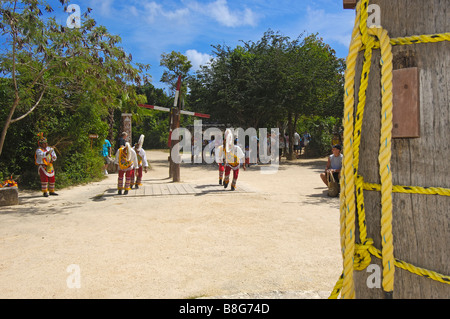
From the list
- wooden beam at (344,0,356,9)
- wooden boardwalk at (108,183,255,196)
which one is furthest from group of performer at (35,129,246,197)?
wooden beam at (344,0,356,9)

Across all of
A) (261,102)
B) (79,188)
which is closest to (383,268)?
(79,188)

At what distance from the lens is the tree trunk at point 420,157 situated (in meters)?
1.01

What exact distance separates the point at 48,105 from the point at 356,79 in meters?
10.6

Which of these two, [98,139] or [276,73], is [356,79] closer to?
→ [98,139]

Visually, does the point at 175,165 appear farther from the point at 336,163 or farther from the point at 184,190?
the point at 336,163

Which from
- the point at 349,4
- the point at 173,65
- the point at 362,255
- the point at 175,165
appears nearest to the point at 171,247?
the point at 362,255

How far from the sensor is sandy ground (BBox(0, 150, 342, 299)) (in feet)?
10.9

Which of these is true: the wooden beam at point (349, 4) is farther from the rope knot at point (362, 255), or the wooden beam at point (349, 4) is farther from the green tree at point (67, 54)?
the green tree at point (67, 54)

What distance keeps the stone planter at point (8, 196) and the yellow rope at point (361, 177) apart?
8572 mm

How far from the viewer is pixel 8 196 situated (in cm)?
777

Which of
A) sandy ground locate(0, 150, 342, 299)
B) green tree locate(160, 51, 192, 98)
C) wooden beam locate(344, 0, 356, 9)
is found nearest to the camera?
wooden beam locate(344, 0, 356, 9)

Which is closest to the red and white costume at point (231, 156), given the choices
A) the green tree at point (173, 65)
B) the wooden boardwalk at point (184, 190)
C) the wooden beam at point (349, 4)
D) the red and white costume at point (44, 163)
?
the wooden boardwalk at point (184, 190)

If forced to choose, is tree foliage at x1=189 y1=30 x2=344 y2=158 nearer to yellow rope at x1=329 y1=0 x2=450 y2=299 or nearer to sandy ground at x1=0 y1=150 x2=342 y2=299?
sandy ground at x1=0 y1=150 x2=342 y2=299

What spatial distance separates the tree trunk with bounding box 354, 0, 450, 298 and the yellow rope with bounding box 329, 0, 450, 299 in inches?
0.9
